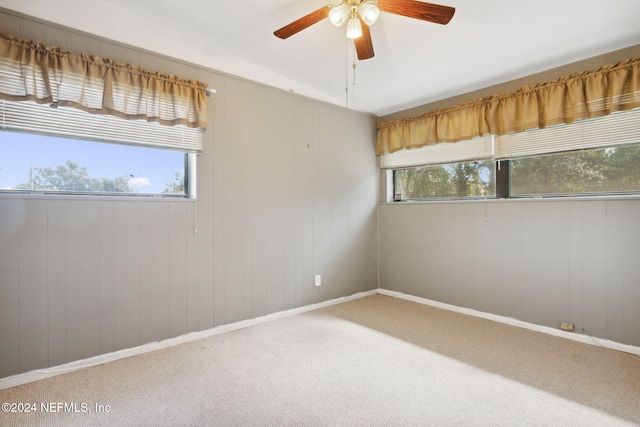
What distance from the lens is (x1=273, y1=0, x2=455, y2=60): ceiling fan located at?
167 centimetres

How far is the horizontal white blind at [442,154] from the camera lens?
10.8ft

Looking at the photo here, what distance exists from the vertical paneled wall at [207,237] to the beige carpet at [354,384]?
0.93 ft

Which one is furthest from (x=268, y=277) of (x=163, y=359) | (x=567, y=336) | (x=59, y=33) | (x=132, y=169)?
(x=567, y=336)

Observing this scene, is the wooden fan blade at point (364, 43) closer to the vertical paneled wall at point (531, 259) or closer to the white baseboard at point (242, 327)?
the vertical paneled wall at point (531, 259)

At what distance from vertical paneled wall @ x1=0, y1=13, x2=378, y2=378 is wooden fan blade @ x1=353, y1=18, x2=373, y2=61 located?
1.30m

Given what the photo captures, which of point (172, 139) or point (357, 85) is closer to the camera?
Result: point (172, 139)

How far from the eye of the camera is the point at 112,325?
2.34 metres

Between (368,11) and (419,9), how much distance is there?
275 mm

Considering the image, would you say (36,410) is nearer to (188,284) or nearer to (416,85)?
(188,284)

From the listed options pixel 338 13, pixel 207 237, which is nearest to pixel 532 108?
pixel 338 13

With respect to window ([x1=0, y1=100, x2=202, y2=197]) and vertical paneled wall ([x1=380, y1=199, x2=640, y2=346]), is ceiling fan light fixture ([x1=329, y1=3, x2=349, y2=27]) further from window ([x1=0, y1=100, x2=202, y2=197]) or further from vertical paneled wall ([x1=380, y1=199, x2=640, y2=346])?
vertical paneled wall ([x1=380, y1=199, x2=640, y2=346])

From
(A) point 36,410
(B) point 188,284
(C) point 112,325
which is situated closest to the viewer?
(A) point 36,410

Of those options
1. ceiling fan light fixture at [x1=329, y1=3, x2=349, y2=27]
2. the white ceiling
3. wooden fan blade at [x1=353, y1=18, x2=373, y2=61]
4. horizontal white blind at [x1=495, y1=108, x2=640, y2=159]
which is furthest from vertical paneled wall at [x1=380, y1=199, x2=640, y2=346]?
ceiling fan light fixture at [x1=329, y1=3, x2=349, y2=27]

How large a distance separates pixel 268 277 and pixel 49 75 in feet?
7.23
